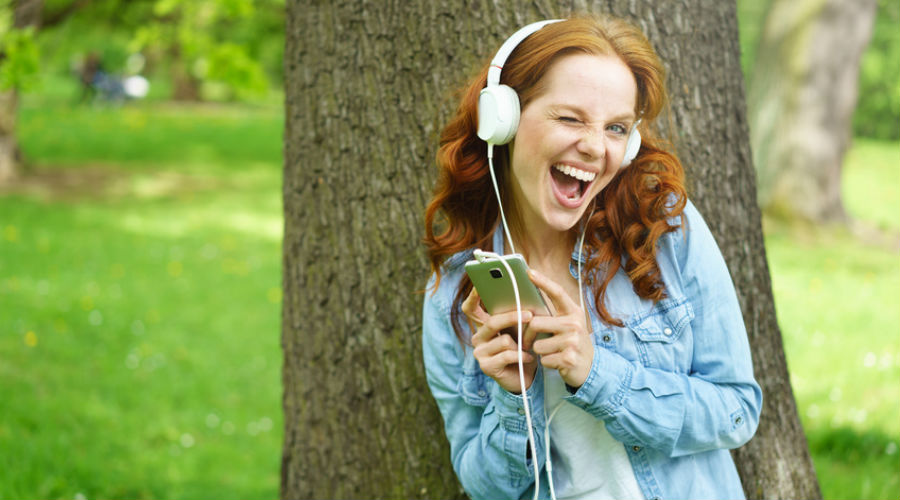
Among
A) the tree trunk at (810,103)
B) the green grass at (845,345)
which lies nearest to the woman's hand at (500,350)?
the green grass at (845,345)

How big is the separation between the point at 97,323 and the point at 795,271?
6.95 m

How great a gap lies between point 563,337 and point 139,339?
19.0ft

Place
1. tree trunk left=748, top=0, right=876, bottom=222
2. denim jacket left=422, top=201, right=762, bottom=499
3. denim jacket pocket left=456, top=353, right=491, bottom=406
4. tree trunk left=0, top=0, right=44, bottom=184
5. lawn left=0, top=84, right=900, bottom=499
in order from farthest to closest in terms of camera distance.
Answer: tree trunk left=0, top=0, right=44, bottom=184 → tree trunk left=748, top=0, right=876, bottom=222 → lawn left=0, top=84, right=900, bottom=499 → denim jacket pocket left=456, top=353, right=491, bottom=406 → denim jacket left=422, top=201, right=762, bottom=499

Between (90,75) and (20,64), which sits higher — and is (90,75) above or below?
above

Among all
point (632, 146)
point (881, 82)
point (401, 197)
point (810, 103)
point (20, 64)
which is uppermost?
point (881, 82)

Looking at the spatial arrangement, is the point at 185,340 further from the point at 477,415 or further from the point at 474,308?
the point at 474,308

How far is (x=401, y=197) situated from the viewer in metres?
2.72

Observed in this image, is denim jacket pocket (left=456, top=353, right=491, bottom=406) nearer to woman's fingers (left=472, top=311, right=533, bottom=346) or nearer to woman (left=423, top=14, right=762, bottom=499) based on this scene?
woman (left=423, top=14, right=762, bottom=499)

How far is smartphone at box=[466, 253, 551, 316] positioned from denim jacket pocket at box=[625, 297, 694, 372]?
0.94 feet

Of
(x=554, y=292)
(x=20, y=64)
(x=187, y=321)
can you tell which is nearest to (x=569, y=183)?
(x=554, y=292)

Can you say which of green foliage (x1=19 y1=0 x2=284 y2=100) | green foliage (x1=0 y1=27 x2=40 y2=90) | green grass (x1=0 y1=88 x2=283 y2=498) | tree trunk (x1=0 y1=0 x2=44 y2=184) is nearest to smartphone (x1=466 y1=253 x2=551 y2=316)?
green grass (x1=0 y1=88 x2=283 y2=498)

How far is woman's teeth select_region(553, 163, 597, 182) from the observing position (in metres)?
1.90

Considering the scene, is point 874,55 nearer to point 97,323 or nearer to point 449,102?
point 97,323

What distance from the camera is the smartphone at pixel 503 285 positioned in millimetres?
1792
